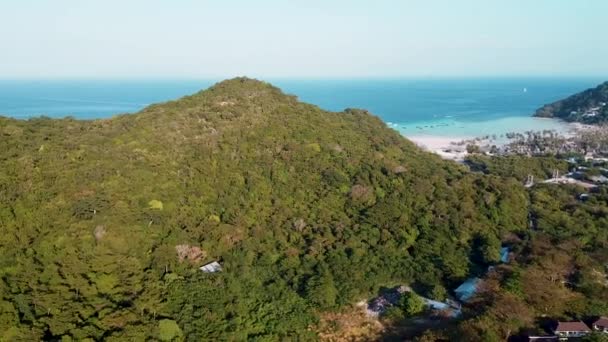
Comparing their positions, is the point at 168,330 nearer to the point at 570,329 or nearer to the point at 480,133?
the point at 570,329

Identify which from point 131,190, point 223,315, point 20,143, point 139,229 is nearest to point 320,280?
point 223,315

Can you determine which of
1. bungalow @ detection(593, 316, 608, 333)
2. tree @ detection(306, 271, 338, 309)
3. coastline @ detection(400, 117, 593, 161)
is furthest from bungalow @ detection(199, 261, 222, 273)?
coastline @ detection(400, 117, 593, 161)

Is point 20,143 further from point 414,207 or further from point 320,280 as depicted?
point 414,207

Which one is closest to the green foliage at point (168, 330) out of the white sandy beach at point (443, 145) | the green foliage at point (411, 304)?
the green foliage at point (411, 304)

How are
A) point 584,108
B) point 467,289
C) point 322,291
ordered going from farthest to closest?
point 584,108, point 467,289, point 322,291

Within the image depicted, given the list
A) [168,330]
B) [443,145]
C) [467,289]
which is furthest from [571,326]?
[443,145]

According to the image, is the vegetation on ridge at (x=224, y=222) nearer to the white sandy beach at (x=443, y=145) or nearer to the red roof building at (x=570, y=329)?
the red roof building at (x=570, y=329)
